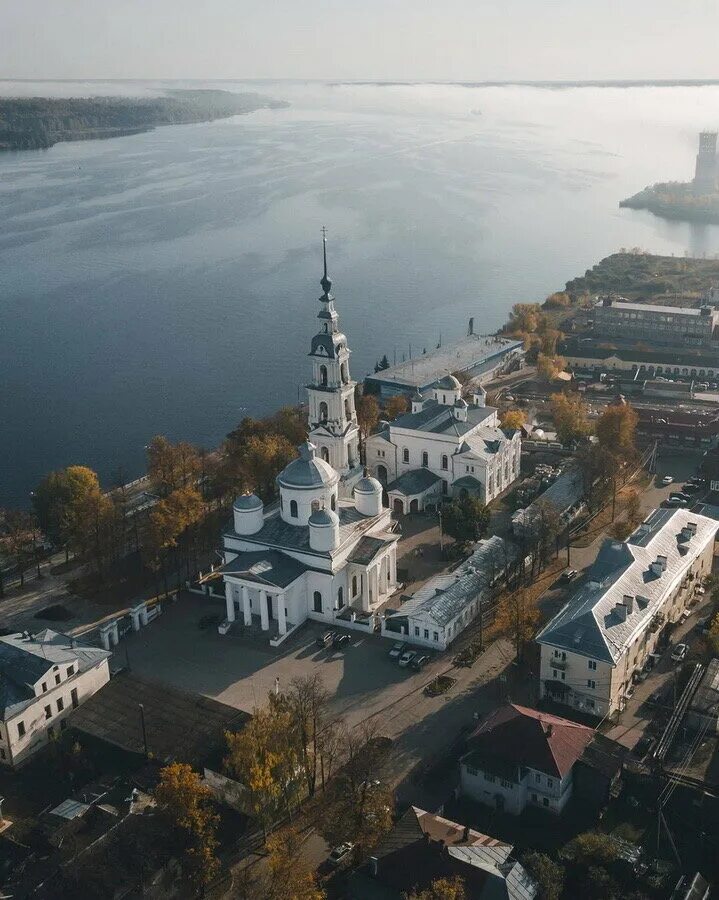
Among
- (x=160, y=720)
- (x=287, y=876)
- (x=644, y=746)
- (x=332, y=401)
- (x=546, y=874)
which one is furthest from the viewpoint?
(x=332, y=401)

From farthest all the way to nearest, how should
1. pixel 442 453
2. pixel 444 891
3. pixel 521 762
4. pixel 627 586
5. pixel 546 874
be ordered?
pixel 442 453
pixel 627 586
pixel 521 762
pixel 546 874
pixel 444 891

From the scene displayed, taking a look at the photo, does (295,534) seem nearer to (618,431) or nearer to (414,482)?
(414,482)

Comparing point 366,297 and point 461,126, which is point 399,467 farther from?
point 461,126

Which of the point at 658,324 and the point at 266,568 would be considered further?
the point at 658,324

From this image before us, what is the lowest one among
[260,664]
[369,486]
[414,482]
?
[260,664]

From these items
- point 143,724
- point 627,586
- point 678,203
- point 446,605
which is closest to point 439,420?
point 446,605
